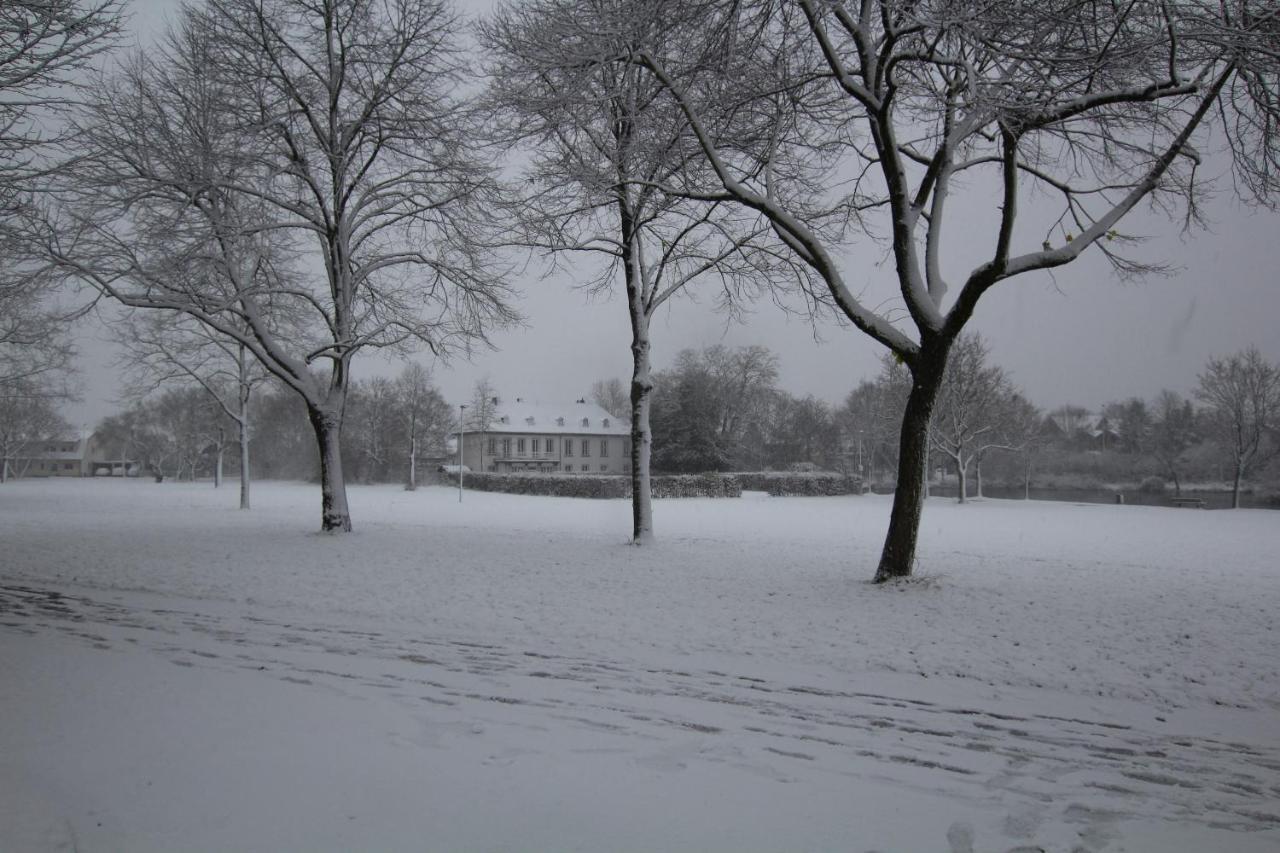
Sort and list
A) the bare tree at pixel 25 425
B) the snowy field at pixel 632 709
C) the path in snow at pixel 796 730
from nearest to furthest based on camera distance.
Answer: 1. the snowy field at pixel 632 709
2. the path in snow at pixel 796 730
3. the bare tree at pixel 25 425

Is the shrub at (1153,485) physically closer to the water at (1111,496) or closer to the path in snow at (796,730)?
the water at (1111,496)

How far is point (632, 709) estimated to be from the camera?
4973mm

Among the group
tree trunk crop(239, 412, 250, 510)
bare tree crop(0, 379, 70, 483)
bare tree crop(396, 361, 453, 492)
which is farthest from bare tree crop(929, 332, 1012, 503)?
bare tree crop(0, 379, 70, 483)

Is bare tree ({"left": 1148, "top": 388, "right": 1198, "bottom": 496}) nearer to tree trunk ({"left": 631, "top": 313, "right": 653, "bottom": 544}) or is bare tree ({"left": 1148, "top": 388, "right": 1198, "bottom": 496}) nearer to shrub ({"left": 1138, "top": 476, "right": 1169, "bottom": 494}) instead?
shrub ({"left": 1138, "top": 476, "right": 1169, "bottom": 494})

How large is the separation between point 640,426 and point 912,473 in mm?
6047

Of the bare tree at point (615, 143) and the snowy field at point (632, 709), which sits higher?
the bare tree at point (615, 143)

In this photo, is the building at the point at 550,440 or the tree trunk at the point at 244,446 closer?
the tree trunk at the point at 244,446

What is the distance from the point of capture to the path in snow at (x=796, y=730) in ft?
12.2

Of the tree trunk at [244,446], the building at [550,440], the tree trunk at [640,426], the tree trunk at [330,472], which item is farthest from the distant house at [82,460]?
the tree trunk at [640,426]

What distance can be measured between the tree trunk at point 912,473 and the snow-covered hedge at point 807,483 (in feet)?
110

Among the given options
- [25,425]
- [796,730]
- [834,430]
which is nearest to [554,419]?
[834,430]

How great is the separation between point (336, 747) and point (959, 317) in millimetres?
8688

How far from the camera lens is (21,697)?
16.4 ft

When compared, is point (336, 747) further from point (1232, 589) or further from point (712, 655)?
point (1232, 589)
